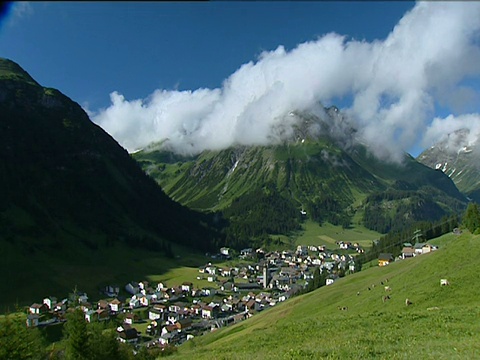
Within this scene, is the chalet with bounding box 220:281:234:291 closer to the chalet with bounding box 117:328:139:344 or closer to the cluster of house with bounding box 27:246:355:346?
the cluster of house with bounding box 27:246:355:346

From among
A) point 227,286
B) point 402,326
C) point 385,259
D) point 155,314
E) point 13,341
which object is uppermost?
point 13,341

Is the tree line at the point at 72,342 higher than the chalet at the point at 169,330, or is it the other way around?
the tree line at the point at 72,342

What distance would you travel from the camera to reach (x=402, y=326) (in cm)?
2841

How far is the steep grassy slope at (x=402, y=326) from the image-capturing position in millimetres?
20719

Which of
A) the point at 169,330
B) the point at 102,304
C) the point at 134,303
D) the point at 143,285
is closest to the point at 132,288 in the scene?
the point at 143,285

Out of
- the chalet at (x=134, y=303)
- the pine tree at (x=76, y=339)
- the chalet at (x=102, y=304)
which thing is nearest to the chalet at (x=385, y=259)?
the chalet at (x=134, y=303)

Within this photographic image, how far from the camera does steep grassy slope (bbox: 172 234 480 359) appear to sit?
20.7m

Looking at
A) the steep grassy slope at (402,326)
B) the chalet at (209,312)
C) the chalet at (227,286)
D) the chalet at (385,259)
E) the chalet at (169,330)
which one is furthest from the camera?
the chalet at (227,286)

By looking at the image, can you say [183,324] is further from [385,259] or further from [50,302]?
[385,259]

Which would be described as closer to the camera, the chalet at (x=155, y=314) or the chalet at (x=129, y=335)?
the chalet at (x=129, y=335)

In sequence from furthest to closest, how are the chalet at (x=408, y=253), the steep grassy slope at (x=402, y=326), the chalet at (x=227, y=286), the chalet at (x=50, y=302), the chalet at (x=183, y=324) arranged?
the chalet at (x=227, y=286) → the chalet at (x=408, y=253) → the chalet at (x=50, y=302) → the chalet at (x=183, y=324) → the steep grassy slope at (x=402, y=326)

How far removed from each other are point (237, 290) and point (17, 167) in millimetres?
132564

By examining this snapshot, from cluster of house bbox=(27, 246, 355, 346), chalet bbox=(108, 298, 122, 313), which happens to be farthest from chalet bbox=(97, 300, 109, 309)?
chalet bbox=(108, 298, 122, 313)

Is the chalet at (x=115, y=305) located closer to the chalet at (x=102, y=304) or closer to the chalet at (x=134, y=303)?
the chalet at (x=102, y=304)
